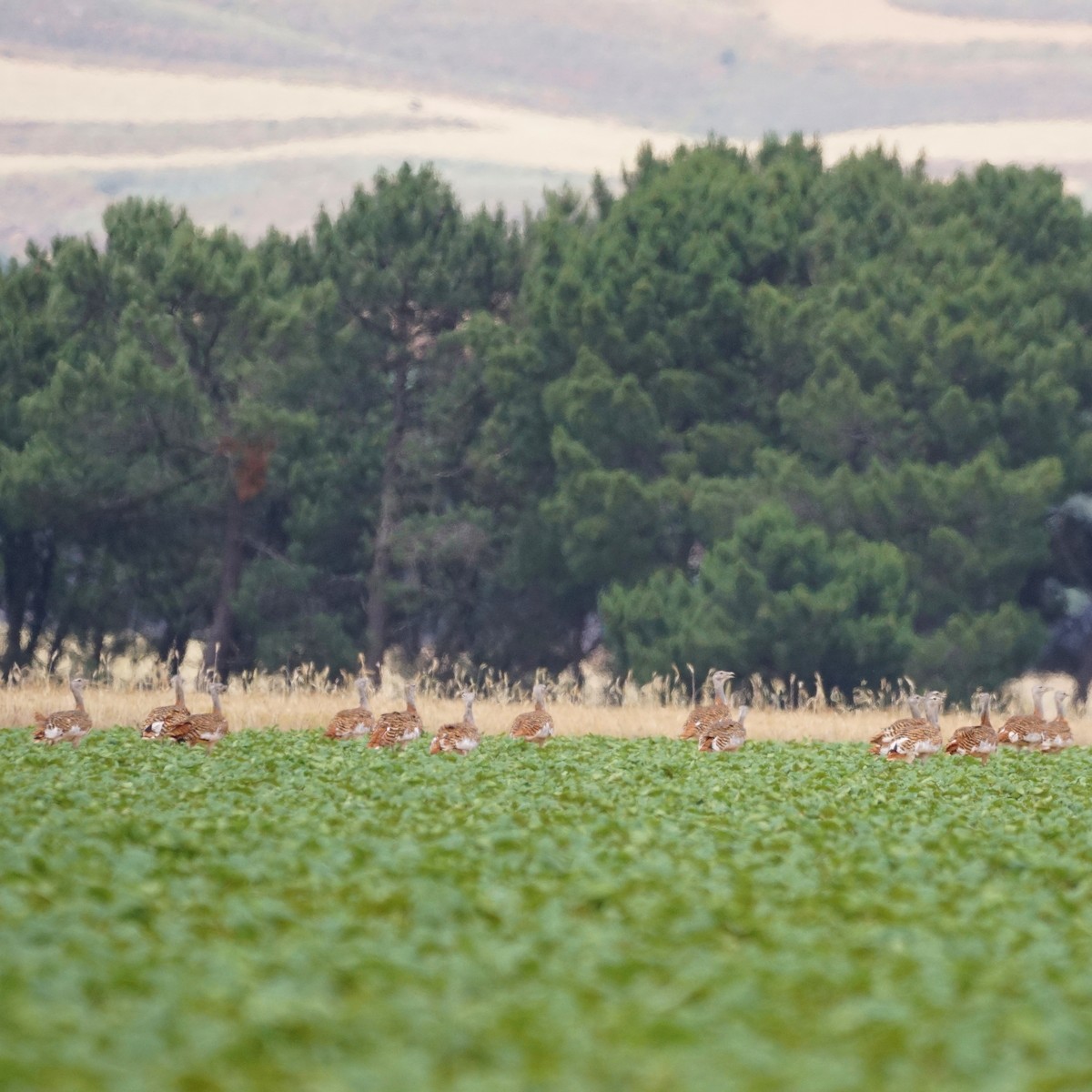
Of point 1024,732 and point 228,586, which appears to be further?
point 228,586

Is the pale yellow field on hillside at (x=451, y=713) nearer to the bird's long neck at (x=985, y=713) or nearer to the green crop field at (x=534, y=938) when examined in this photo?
the bird's long neck at (x=985, y=713)

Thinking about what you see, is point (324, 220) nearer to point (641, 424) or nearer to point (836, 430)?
point (641, 424)

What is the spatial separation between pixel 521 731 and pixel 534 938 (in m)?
15.9

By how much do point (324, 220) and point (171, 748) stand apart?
83.1 ft

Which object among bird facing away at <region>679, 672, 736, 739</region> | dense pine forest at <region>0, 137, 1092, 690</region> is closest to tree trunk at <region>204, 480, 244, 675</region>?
dense pine forest at <region>0, 137, 1092, 690</region>

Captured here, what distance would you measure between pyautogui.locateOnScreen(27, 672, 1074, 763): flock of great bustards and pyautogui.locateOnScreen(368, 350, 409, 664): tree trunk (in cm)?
1621

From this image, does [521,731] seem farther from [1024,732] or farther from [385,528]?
[385,528]

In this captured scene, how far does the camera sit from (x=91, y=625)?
43.0 meters

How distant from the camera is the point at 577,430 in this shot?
43.4 metres

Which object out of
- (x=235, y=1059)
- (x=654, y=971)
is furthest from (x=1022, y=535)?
(x=235, y=1059)

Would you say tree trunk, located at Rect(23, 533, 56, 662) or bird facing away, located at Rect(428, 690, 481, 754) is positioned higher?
bird facing away, located at Rect(428, 690, 481, 754)

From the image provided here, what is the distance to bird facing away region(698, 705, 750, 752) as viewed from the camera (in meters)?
25.3

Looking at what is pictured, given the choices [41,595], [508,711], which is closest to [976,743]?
[508,711]

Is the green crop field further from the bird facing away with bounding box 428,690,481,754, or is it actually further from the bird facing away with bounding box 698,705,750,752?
the bird facing away with bounding box 698,705,750,752
